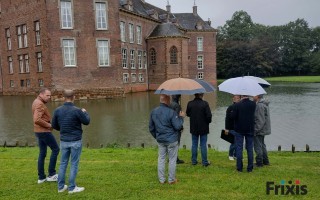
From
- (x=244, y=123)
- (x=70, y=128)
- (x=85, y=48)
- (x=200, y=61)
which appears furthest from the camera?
(x=200, y=61)

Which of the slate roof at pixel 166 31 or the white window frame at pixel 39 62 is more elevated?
the slate roof at pixel 166 31

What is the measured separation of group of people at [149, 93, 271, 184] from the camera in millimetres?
6000

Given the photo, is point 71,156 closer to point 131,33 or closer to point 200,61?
point 131,33

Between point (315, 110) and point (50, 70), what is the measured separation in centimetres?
2340

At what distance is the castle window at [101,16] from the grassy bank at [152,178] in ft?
84.9

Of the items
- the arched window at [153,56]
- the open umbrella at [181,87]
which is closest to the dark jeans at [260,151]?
the open umbrella at [181,87]

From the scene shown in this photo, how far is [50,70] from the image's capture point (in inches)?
1211

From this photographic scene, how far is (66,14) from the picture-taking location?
30.9 meters

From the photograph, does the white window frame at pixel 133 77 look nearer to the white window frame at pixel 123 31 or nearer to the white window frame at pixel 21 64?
the white window frame at pixel 123 31

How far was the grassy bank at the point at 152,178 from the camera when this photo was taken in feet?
18.2

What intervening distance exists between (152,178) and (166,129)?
1213 mm

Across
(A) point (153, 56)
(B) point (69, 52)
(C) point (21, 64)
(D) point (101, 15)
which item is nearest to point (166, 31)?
(A) point (153, 56)

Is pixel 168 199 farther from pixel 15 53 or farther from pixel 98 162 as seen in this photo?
pixel 15 53

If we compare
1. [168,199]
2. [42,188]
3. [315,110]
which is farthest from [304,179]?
[315,110]
